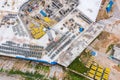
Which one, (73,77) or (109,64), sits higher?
(109,64)

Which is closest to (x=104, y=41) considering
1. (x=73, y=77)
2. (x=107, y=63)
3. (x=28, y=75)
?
(x=107, y=63)

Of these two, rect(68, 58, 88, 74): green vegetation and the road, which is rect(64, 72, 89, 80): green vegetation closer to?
rect(68, 58, 88, 74): green vegetation

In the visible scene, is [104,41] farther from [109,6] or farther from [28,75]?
[28,75]

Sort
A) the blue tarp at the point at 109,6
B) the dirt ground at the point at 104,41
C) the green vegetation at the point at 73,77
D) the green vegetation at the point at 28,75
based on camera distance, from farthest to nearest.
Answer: the blue tarp at the point at 109,6, the dirt ground at the point at 104,41, the green vegetation at the point at 73,77, the green vegetation at the point at 28,75

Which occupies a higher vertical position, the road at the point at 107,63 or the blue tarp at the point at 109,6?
the blue tarp at the point at 109,6

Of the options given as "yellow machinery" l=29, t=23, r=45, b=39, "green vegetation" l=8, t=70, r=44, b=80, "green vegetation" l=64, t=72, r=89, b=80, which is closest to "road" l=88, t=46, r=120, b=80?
"green vegetation" l=64, t=72, r=89, b=80

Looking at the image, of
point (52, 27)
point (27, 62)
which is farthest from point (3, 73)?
point (52, 27)

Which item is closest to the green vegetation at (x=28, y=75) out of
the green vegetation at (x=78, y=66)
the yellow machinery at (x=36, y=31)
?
the green vegetation at (x=78, y=66)

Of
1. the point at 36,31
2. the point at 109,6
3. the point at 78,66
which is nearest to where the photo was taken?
the point at 78,66

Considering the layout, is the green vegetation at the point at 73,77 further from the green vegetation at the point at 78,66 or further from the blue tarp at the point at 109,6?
the blue tarp at the point at 109,6
